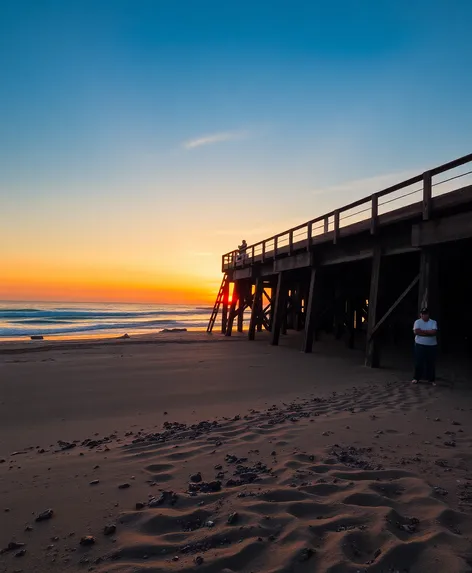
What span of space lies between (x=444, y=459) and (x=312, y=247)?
10.6 meters

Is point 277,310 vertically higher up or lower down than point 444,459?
higher up

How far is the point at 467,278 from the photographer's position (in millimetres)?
12945

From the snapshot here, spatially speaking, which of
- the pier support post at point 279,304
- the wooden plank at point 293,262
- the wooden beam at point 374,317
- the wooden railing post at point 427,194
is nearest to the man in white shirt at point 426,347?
the wooden railing post at point 427,194

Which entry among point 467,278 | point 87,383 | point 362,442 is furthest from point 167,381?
point 467,278

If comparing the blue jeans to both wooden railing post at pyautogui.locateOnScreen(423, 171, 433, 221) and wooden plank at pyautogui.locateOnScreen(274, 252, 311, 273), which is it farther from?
wooden plank at pyautogui.locateOnScreen(274, 252, 311, 273)

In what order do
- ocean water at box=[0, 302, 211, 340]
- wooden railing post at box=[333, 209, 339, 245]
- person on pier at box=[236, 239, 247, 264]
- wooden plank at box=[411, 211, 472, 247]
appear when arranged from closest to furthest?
1. wooden plank at box=[411, 211, 472, 247]
2. wooden railing post at box=[333, 209, 339, 245]
3. person on pier at box=[236, 239, 247, 264]
4. ocean water at box=[0, 302, 211, 340]

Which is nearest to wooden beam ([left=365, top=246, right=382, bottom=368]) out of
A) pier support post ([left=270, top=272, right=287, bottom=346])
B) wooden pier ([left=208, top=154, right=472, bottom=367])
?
wooden pier ([left=208, top=154, right=472, bottom=367])

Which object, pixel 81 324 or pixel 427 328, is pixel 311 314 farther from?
pixel 81 324

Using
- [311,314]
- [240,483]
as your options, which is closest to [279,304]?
[311,314]

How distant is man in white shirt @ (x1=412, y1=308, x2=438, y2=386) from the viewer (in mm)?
7531

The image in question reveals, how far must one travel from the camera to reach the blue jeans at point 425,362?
7594 mm

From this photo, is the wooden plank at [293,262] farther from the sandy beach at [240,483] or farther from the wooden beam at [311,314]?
the sandy beach at [240,483]

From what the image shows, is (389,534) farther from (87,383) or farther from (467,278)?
(467,278)

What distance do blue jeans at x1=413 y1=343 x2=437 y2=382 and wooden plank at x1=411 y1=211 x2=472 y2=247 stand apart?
2.18 m
